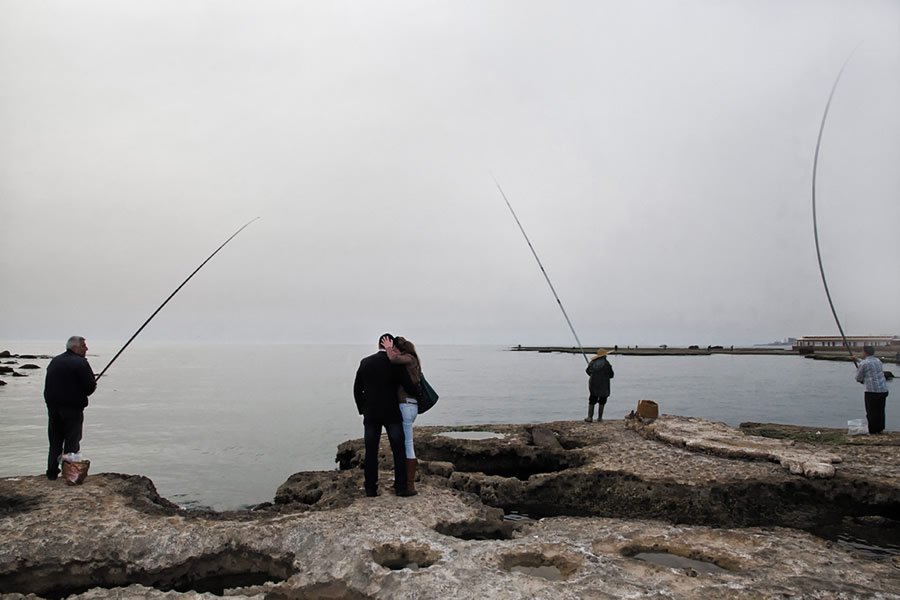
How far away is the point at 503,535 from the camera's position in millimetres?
6066

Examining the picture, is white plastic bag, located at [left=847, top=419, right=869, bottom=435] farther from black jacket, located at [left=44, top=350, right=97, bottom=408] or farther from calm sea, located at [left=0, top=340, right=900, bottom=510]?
black jacket, located at [left=44, top=350, right=97, bottom=408]

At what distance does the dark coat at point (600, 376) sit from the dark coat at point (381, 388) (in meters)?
7.52

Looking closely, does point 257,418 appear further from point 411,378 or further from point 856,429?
point 856,429

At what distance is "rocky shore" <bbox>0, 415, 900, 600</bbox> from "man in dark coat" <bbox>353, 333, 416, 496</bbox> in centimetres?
53

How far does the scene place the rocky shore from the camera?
14.6 ft

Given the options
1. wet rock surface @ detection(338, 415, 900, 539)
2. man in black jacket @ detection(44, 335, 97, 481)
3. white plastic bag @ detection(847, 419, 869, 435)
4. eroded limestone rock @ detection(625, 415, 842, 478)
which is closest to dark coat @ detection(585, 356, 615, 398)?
eroded limestone rock @ detection(625, 415, 842, 478)

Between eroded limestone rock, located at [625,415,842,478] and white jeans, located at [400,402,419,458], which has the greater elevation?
white jeans, located at [400,402,419,458]

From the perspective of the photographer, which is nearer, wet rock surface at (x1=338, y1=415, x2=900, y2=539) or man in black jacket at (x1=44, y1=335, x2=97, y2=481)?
man in black jacket at (x1=44, y1=335, x2=97, y2=481)

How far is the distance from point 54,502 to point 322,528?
10.7ft

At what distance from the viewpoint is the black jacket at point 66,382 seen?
22.8 ft

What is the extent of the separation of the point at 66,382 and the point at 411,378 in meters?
4.56

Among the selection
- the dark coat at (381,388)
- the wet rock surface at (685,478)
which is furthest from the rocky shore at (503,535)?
the dark coat at (381,388)

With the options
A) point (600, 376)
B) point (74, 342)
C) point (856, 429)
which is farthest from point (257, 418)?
point (856, 429)

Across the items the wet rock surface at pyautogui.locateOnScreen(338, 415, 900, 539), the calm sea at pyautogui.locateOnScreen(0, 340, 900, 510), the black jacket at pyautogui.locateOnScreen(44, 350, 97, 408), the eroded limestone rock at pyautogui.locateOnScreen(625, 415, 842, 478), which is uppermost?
the black jacket at pyautogui.locateOnScreen(44, 350, 97, 408)
